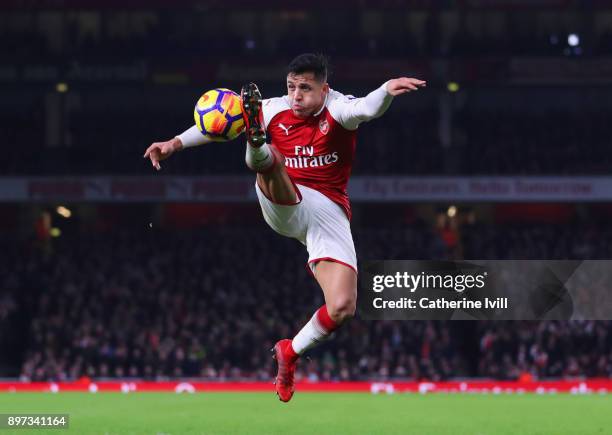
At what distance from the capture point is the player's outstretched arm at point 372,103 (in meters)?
7.91

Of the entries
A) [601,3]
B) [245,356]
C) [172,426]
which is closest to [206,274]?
[245,356]

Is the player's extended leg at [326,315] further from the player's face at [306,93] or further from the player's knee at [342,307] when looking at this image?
the player's face at [306,93]

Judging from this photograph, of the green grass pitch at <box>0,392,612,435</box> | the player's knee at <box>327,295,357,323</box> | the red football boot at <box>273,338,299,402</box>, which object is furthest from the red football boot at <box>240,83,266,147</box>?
the green grass pitch at <box>0,392,612,435</box>

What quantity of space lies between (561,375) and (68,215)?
59.3 ft

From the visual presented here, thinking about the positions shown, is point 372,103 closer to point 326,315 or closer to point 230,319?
point 326,315

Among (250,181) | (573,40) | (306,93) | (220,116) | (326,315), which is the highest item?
(573,40)

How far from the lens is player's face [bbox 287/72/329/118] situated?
8781 mm

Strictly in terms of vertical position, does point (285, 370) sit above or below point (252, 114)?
below

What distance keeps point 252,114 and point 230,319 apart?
19.9 metres

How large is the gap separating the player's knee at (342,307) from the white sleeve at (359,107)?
1.49 m

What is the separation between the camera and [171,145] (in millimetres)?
8547

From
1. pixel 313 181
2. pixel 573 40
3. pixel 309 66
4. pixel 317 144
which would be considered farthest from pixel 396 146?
pixel 309 66

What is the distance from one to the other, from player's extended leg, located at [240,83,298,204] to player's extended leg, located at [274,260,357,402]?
2.43ft

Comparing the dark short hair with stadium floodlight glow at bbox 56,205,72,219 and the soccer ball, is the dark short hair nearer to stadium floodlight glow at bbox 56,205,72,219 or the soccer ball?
the soccer ball
